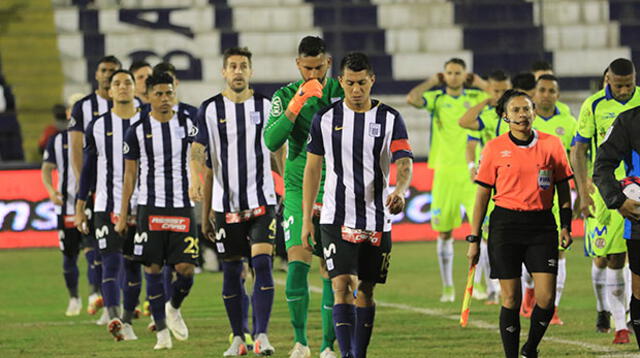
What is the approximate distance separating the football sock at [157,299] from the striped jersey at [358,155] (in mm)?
2659

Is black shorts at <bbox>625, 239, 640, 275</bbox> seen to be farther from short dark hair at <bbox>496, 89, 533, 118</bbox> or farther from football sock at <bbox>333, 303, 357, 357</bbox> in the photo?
football sock at <bbox>333, 303, 357, 357</bbox>

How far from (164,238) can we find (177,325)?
0.72m

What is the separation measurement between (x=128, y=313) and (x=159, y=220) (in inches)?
36.1

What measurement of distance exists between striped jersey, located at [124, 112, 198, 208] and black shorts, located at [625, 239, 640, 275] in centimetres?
335

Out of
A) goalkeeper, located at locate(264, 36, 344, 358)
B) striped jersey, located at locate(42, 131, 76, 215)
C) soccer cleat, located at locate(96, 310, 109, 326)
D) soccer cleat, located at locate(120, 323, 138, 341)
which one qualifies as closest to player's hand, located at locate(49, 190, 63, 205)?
striped jersey, located at locate(42, 131, 76, 215)

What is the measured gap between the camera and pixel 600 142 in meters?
9.69

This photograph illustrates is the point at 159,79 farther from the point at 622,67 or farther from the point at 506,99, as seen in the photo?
the point at 622,67

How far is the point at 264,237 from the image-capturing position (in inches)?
372

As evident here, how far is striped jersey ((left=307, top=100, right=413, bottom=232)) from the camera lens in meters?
7.86

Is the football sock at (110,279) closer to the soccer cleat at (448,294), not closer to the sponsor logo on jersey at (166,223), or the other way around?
the sponsor logo on jersey at (166,223)

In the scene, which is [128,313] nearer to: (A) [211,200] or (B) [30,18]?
(A) [211,200]

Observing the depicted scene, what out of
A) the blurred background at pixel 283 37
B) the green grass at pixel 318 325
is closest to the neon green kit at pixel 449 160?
the green grass at pixel 318 325

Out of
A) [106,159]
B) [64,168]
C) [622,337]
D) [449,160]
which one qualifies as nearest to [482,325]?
[622,337]

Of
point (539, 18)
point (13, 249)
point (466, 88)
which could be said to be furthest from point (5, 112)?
point (466, 88)
